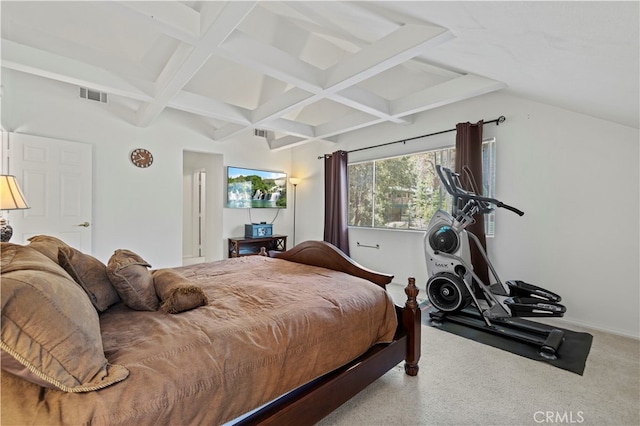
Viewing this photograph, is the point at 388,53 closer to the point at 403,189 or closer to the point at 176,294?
the point at 176,294

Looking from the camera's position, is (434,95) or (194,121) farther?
(194,121)

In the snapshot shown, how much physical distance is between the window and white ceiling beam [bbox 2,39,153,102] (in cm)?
344

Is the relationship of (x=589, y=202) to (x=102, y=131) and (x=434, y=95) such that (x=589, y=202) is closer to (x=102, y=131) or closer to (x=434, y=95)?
(x=434, y=95)

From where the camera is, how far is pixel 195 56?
236cm

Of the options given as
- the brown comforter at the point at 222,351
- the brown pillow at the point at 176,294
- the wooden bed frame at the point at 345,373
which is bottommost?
the wooden bed frame at the point at 345,373

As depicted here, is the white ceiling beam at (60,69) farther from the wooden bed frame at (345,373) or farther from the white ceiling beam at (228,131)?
the wooden bed frame at (345,373)

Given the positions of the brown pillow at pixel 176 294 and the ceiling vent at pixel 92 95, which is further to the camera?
the ceiling vent at pixel 92 95

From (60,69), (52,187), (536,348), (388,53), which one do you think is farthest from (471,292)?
(52,187)

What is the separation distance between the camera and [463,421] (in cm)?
166

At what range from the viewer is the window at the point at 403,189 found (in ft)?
12.9

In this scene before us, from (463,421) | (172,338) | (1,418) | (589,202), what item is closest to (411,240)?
→ (589,202)

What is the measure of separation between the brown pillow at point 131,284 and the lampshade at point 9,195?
4.26ft

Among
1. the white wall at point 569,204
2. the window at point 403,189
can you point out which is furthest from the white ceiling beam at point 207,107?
the white wall at point 569,204

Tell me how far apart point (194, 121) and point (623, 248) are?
18.7 feet
